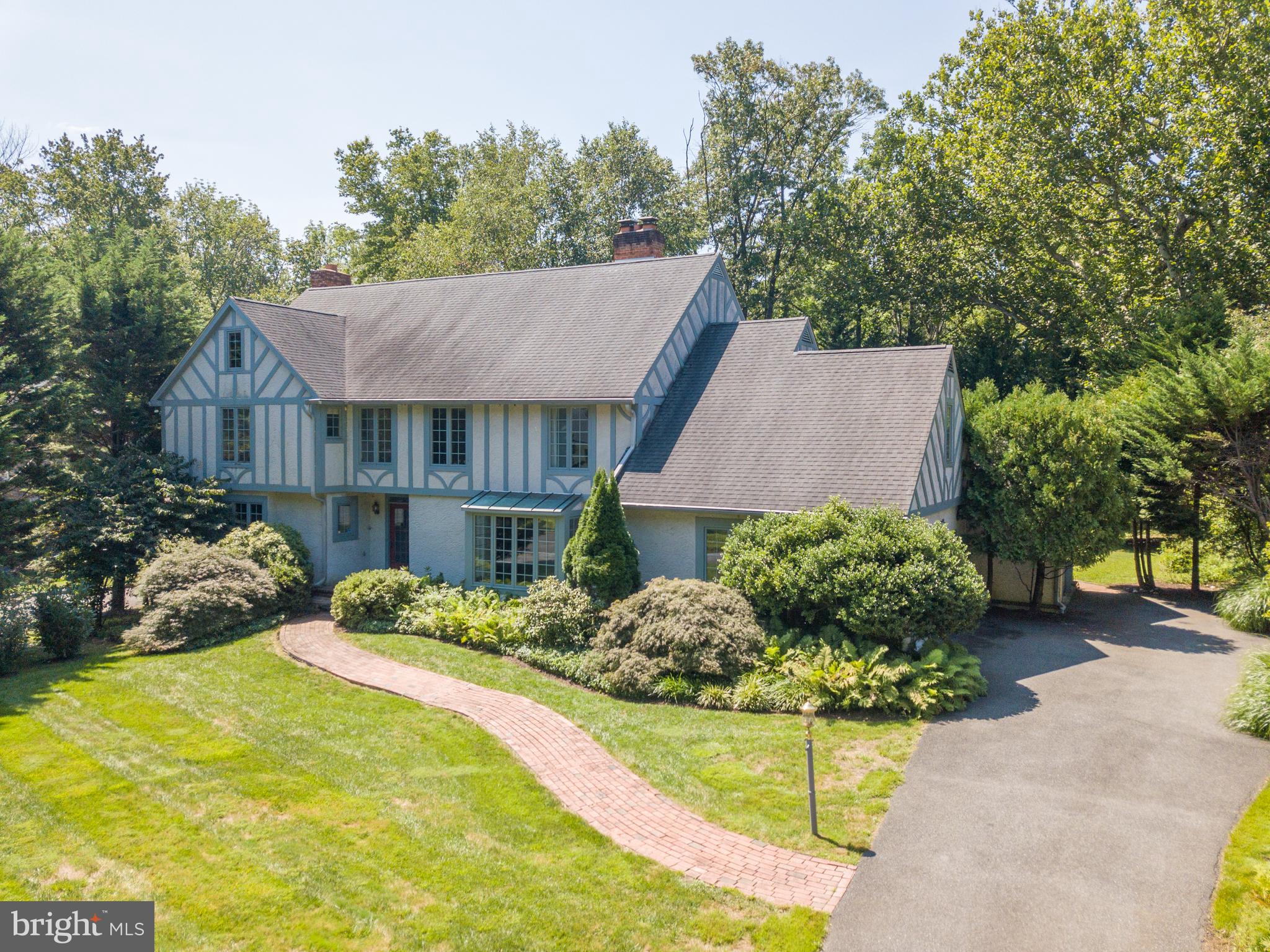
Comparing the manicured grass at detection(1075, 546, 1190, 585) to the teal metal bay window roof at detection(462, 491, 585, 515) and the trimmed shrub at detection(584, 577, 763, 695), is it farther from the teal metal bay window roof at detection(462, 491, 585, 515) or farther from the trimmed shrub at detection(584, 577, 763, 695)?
the teal metal bay window roof at detection(462, 491, 585, 515)

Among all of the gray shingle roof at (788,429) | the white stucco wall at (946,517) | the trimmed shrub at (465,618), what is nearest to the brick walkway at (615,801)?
the trimmed shrub at (465,618)

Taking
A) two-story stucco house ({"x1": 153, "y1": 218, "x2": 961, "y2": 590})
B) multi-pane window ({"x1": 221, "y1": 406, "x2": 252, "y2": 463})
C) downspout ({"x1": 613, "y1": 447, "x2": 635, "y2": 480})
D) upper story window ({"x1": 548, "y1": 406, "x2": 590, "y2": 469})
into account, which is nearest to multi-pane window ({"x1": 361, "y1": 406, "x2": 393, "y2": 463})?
two-story stucco house ({"x1": 153, "y1": 218, "x2": 961, "y2": 590})

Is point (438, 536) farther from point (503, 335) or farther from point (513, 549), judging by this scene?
point (503, 335)

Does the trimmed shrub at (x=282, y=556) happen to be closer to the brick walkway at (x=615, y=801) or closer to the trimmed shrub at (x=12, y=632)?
the trimmed shrub at (x=12, y=632)

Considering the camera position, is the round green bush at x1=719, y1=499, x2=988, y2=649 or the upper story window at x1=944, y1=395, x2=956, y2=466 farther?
the upper story window at x1=944, y1=395, x2=956, y2=466

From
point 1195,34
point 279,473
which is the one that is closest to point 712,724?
point 279,473

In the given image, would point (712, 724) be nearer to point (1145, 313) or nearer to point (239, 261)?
point (1145, 313)
